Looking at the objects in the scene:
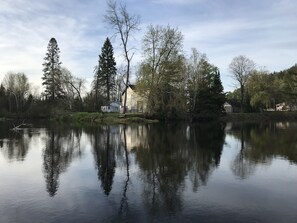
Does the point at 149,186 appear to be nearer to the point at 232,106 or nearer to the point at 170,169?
the point at 170,169

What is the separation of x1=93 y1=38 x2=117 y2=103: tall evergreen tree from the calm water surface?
67955mm

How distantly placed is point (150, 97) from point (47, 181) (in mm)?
47957

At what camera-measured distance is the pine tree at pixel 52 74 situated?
3442 inches

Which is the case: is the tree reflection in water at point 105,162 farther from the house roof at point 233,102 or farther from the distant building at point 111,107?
the house roof at point 233,102

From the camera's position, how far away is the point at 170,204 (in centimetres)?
1106

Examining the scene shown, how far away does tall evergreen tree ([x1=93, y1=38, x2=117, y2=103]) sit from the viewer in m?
91.0

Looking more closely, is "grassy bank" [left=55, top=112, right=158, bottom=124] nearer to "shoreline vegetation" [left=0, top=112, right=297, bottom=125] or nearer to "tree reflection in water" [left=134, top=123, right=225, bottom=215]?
"shoreline vegetation" [left=0, top=112, right=297, bottom=125]

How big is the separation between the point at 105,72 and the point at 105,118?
26.9 meters

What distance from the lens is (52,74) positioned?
88500 mm

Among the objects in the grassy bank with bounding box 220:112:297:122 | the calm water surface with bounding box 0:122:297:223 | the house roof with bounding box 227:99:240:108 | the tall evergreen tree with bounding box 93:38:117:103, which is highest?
the tall evergreen tree with bounding box 93:38:117:103

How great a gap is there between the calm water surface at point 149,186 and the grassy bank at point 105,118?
38741mm

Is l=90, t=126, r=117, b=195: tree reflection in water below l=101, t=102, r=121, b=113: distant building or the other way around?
below

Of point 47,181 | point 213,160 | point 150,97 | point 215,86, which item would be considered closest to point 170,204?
point 47,181

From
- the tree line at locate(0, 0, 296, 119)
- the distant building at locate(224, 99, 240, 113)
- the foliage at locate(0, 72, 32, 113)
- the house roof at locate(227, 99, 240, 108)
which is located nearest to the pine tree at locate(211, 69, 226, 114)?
the tree line at locate(0, 0, 296, 119)
